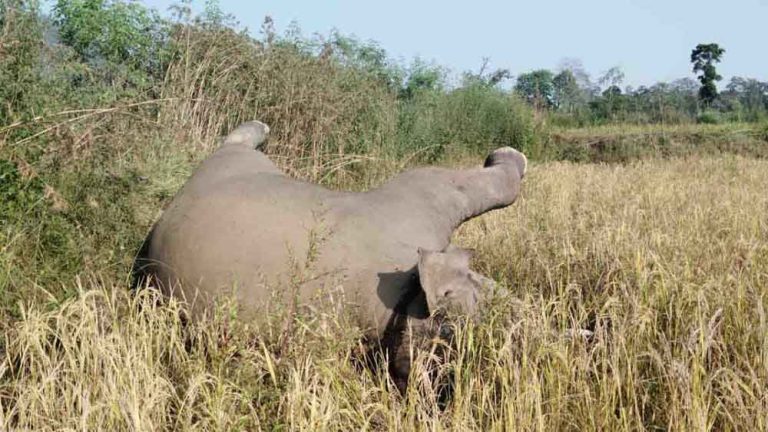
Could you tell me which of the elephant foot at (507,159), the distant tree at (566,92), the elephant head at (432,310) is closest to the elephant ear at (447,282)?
the elephant head at (432,310)

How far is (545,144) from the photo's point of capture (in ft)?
54.9

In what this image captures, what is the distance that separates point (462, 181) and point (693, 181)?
5.85 m

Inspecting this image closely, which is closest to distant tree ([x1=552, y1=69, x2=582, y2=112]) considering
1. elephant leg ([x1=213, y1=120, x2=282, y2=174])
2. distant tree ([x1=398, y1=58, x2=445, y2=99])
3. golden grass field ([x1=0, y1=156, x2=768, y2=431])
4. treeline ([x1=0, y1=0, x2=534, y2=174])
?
distant tree ([x1=398, y1=58, x2=445, y2=99])

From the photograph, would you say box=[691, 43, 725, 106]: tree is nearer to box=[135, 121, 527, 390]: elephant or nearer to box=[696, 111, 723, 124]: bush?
box=[696, 111, 723, 124]: bush

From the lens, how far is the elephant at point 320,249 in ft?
10.9

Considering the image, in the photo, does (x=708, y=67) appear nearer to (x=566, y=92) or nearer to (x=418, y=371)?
(x=566, y=92)

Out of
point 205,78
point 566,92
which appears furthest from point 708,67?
point 205,78

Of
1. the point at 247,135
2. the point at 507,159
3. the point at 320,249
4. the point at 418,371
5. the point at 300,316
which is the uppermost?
the point at 247,135

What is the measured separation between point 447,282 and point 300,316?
1.92 feet

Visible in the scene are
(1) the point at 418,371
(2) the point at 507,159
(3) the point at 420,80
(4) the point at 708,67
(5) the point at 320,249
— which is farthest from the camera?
(4) the point at 708,67

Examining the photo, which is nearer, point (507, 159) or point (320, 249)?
point (320, 249)

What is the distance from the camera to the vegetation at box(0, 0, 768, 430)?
2.79 m

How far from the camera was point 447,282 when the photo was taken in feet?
10.8

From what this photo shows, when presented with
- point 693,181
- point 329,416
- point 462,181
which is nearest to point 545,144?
point 693,181
